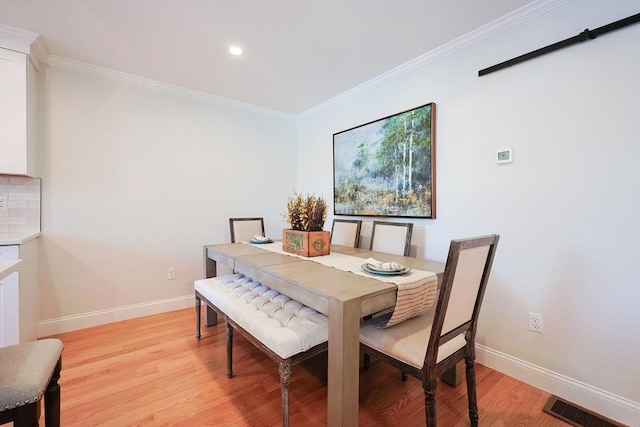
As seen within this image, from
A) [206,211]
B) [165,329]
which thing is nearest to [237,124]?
[206,211]

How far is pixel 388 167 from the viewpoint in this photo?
2.66 metres

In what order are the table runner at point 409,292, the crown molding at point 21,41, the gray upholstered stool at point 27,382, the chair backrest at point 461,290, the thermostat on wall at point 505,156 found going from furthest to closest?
the crown molding at point 21,41 < the thermostat on wall at point 505,156 < the table runner at point 409,292 < the chair backrest at point 461,290 < the gray upholstered stool at point 27,382

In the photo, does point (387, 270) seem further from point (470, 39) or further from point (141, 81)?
point (141, 81)

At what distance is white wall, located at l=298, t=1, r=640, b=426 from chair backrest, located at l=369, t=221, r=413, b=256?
267 millimetres

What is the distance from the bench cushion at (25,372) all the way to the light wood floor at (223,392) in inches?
26.7

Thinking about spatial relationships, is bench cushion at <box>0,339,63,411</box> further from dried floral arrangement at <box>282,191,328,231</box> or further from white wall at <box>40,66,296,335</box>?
white wall at <box>40,66,296,335</box>

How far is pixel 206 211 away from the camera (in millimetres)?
3240

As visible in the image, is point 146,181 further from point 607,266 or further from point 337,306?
point 607,266

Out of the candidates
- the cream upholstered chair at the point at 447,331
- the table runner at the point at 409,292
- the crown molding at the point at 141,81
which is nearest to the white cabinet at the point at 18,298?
the crown molding at the point at 141,81

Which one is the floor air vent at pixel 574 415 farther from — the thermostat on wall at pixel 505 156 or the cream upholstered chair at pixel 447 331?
the thermostat on wall at pixel 505 156

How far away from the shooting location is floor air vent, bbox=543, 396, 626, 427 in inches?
57.5

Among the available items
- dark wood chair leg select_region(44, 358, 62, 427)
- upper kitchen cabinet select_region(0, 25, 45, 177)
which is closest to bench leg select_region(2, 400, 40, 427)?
dark wood chair leg select_region(44, 358, 62, 427)

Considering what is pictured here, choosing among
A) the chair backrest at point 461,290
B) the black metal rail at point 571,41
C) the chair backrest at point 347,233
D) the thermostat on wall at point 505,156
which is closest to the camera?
the chair backrest at point 461,290

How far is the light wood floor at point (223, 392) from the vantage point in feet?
4.91
